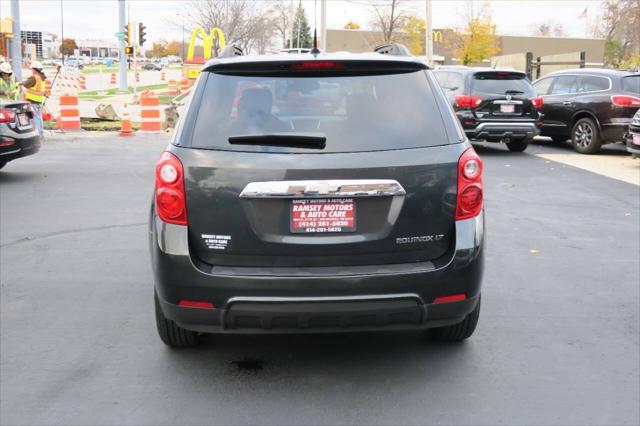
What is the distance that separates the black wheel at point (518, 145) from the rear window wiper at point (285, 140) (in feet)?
43.1

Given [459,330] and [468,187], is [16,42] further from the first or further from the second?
[468,187]

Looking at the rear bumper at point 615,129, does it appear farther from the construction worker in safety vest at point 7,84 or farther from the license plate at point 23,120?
the construction worker in safety vest at point 7,84

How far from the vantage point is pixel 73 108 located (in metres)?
20.5

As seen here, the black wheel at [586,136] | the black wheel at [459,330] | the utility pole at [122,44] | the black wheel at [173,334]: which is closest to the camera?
the black wheel at [173,334]

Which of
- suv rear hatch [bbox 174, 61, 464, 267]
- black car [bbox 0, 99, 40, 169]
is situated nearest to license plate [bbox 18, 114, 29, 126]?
black car [bbox 0, 99, 40, 169]

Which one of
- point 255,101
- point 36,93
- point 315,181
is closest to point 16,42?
point 36,93

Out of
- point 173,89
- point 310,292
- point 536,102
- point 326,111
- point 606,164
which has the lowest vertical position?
point 606,164

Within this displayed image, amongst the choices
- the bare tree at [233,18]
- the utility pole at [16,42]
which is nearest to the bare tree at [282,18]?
the bare tree at [233,18]

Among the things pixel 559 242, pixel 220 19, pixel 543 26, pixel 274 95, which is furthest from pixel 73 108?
pixel 543 26

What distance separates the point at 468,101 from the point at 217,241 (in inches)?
482

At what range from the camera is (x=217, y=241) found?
3.80 metres

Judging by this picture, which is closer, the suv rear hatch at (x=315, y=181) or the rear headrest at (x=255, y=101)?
the suv rear hatch at (x=315, y=181)

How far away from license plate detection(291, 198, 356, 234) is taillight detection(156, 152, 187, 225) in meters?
0.58

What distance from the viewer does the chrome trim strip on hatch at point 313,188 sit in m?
3.71
